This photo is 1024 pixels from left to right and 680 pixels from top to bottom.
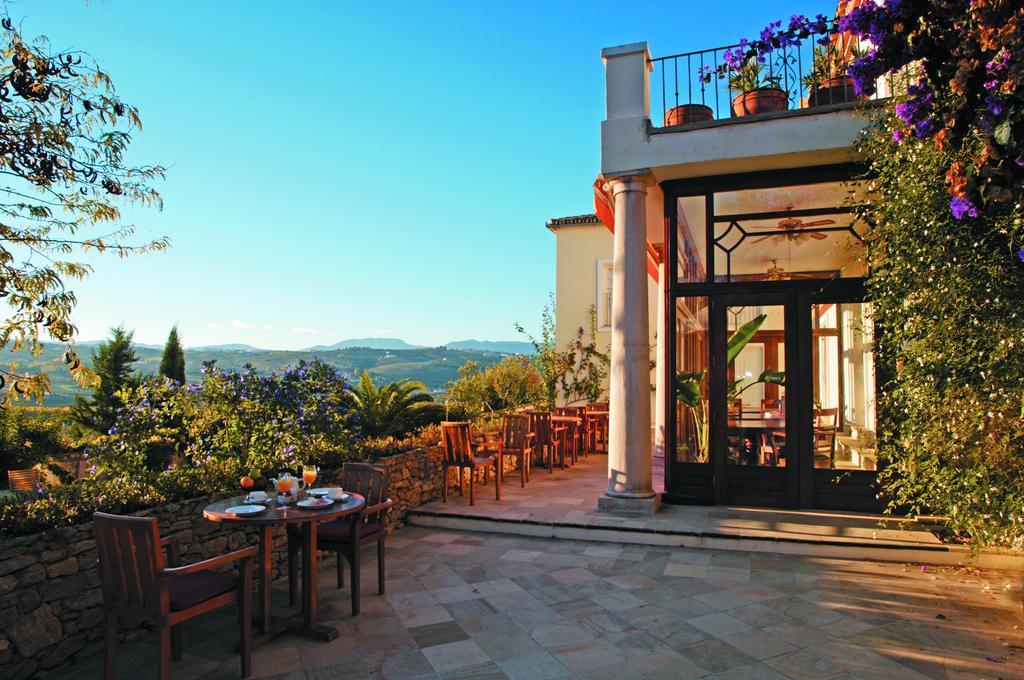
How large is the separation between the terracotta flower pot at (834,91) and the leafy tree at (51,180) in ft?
20.8

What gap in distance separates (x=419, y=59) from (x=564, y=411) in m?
6.49

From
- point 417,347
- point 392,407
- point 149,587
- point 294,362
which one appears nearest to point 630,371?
point 294,362

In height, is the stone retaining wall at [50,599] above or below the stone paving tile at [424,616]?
above

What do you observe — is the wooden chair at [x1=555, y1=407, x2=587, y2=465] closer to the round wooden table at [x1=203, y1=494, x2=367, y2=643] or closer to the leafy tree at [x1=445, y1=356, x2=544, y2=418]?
the leafy tree at [x1=445, y1=356, x2=544, y2=418]

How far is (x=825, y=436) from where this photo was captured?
21.1 ft

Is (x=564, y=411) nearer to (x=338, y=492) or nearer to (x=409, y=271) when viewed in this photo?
(x=338, y=492)

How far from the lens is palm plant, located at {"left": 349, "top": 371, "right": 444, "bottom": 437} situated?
979 centimetres

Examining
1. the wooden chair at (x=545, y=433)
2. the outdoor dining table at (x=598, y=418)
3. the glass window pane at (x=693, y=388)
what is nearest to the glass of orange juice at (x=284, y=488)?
the glass window pane at (x=693, y=388)

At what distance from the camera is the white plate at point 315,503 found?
400 centimetres

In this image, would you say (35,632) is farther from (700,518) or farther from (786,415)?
(786,415)

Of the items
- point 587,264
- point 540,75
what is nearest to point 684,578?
point 540,75

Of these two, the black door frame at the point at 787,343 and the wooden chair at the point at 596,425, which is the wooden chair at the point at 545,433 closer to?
the wooden chair at the point at 596,425

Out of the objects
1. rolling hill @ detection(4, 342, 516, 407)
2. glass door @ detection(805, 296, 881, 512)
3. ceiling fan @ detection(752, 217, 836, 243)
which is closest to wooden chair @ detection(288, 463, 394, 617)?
rolling hill @ detection(4, 342, 516, 407)

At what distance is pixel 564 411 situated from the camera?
11.5 m
